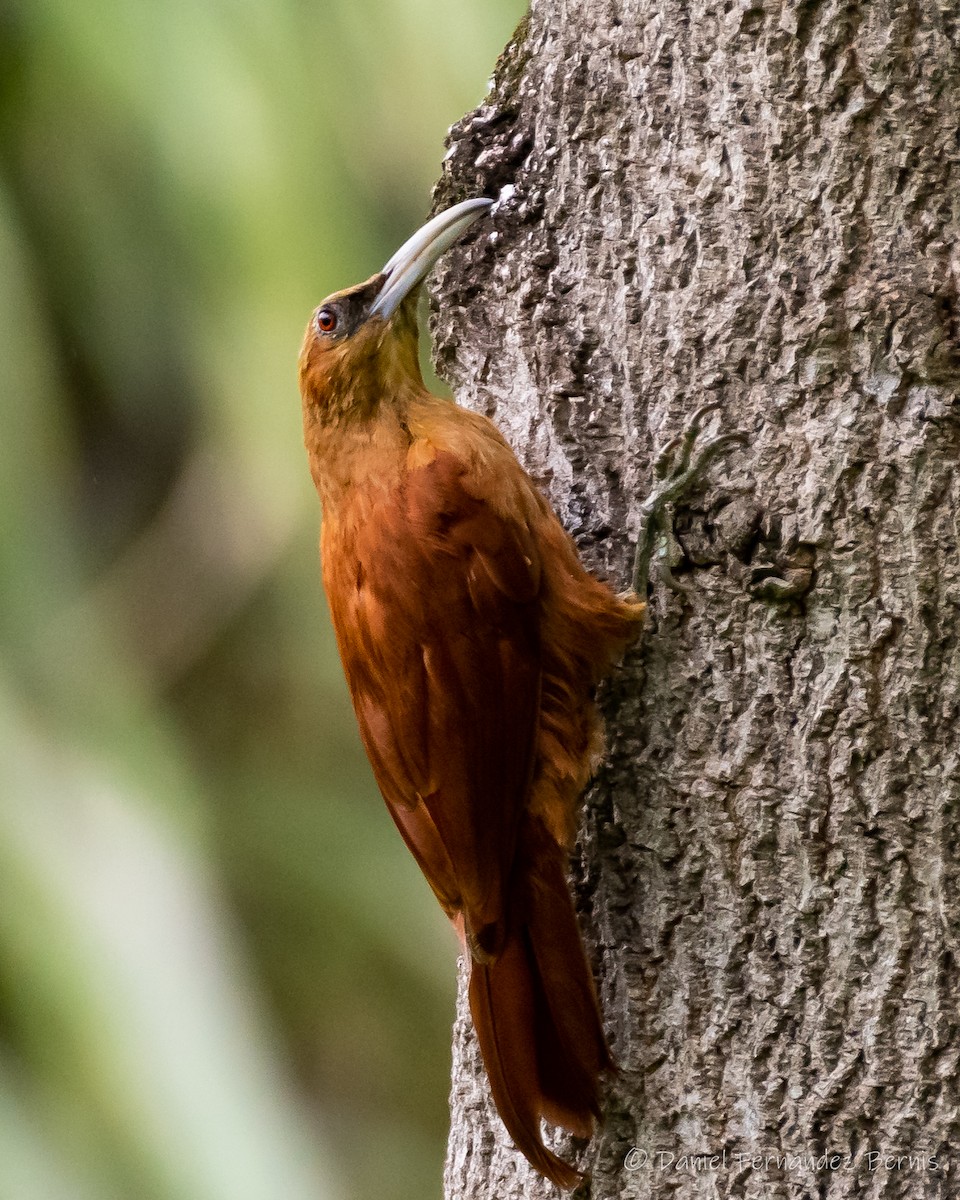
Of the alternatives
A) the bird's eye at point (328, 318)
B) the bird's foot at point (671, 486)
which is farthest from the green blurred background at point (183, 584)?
the bird's foot at point (671, 486)

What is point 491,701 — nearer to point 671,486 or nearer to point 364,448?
point 671,486

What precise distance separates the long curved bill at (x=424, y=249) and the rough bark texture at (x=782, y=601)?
0.19 meters

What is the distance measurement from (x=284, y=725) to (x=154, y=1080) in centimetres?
143

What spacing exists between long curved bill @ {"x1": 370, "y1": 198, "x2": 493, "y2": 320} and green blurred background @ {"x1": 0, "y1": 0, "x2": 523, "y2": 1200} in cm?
84

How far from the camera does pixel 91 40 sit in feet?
10.3

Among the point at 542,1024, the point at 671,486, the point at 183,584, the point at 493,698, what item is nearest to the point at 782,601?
the point at 671,486

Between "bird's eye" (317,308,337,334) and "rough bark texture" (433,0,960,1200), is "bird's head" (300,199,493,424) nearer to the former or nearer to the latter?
"bird's eye" (317,308,337,334)

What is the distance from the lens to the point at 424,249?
6.38 feet

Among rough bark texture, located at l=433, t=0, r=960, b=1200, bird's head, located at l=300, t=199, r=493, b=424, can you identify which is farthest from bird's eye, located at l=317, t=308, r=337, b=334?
rough bark texture, located at l=433, t=0, r=960, b=1200

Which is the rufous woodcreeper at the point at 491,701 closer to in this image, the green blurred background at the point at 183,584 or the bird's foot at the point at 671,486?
the bird's foot at the point at 671,486

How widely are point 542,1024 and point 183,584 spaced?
2.36 meters

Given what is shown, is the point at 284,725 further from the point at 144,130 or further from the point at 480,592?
the point at 480,592

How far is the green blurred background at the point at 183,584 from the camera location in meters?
2.97

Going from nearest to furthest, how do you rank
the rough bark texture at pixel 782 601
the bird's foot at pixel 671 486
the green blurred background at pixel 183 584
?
the rough bark texture at pixel 782 601 < the bird's foot at pixel 671 486 < the green blurred background at pixel 183 584
